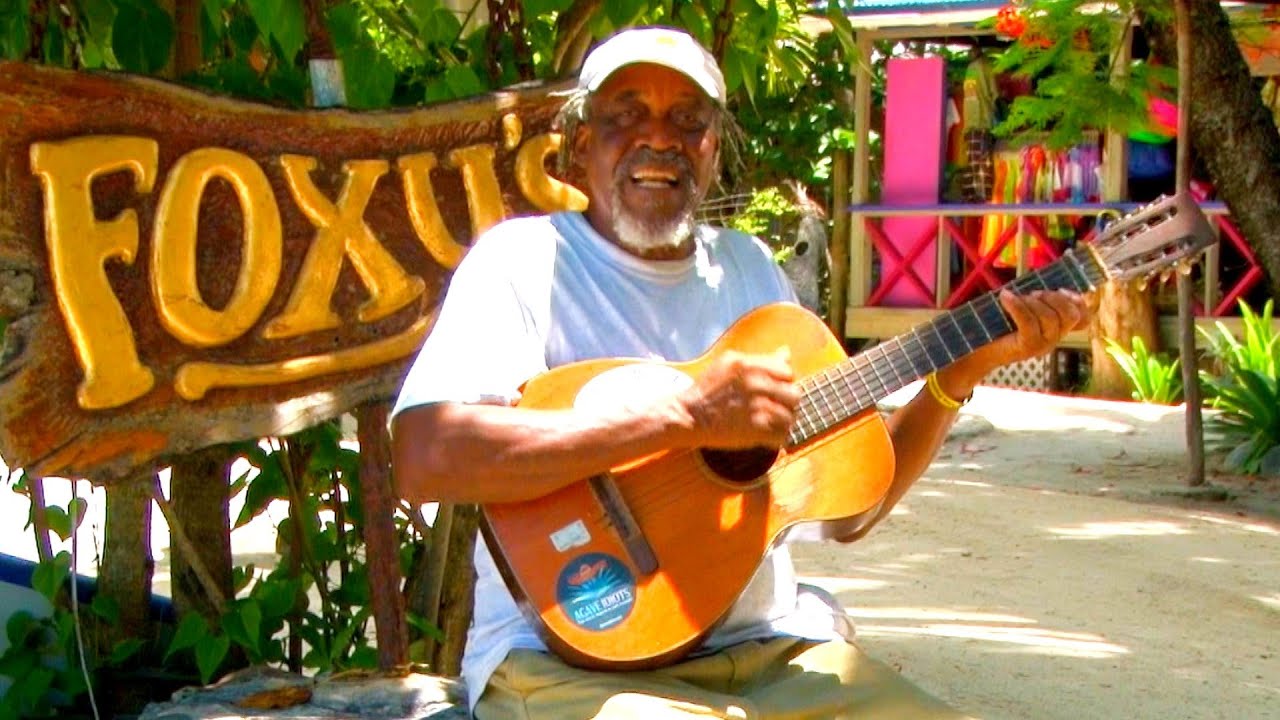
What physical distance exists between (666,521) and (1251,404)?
7.18 metres

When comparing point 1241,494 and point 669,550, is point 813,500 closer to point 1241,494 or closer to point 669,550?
point 669,550

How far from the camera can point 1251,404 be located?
916 centimetres

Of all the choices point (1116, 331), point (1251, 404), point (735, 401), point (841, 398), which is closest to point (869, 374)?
point (841, 398)

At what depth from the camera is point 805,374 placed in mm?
2779

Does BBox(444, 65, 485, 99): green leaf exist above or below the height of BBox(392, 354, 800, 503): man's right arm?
above

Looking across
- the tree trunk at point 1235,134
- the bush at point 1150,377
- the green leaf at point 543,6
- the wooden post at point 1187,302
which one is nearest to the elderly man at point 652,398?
the green leaf at point 543,6

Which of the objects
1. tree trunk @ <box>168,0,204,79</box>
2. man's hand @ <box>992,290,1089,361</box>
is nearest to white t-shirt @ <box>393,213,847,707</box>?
man's hand @ <box>992,290,1089,361</box>

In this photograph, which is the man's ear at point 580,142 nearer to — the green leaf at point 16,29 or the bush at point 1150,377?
the green leaf at point 16,29

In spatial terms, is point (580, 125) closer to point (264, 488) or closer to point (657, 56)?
point (657, 56)

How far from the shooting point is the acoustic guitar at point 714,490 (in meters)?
2.56

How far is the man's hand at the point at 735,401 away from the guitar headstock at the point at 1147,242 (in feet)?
1.91

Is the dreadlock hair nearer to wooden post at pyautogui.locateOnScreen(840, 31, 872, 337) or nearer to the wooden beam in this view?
the wooden beam

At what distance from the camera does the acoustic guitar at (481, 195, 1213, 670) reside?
8.39 ft

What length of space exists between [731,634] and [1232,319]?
10380mm
